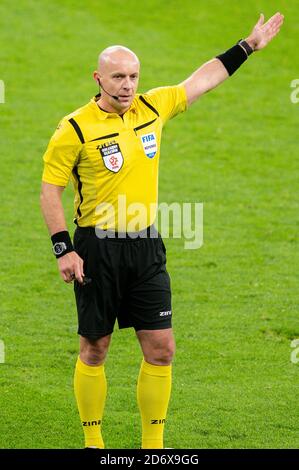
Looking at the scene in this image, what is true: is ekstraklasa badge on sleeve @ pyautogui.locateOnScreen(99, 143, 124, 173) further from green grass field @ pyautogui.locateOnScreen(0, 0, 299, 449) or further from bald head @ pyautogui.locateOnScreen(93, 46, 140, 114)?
green grass field @ pyautogui.locateOnScreen(0, 0, 299, 449)

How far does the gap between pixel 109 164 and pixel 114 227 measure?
1.44 ft

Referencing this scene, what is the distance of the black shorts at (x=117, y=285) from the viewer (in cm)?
775

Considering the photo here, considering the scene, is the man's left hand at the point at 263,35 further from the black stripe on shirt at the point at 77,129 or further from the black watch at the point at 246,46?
the black stripe on shirt at the point at 77,129

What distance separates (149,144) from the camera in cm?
773

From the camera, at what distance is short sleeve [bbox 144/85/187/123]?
26.1ft

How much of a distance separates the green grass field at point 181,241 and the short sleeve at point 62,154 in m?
1.96

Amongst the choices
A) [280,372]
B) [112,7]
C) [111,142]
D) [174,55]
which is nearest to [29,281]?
[280,372]

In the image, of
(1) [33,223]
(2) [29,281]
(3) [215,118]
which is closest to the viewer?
(2) [29,281]

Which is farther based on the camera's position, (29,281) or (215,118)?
(215,118)

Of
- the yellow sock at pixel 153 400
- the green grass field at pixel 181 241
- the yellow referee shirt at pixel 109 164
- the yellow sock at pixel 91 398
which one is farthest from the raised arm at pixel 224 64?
the green grass field at pixel 181 241

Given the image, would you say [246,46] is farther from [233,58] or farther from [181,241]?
[181,241]

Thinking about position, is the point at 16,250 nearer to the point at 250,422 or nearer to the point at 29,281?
the point at 29,281

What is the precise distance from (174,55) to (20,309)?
10.2 meters
